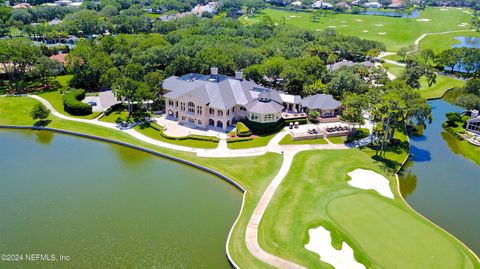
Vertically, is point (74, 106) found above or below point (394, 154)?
above

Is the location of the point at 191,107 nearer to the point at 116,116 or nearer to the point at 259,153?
the point at 116,116

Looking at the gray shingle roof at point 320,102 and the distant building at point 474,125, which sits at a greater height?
the gray shingle roof at point 320,102

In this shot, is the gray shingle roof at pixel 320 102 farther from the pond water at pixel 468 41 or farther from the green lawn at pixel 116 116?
the pond water at pixel 468 41

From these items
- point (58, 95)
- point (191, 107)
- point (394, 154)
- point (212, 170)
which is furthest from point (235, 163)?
point (58, 95)

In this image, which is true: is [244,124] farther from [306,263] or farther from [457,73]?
[457,73]

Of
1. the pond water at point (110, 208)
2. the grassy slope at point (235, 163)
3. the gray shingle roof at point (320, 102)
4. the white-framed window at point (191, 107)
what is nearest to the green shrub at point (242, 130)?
the grassy slope at point (235, 163)

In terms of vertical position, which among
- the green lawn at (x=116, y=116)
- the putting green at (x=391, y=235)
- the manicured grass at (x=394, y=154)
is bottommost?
the manicured grass at (x=394, y=154)
